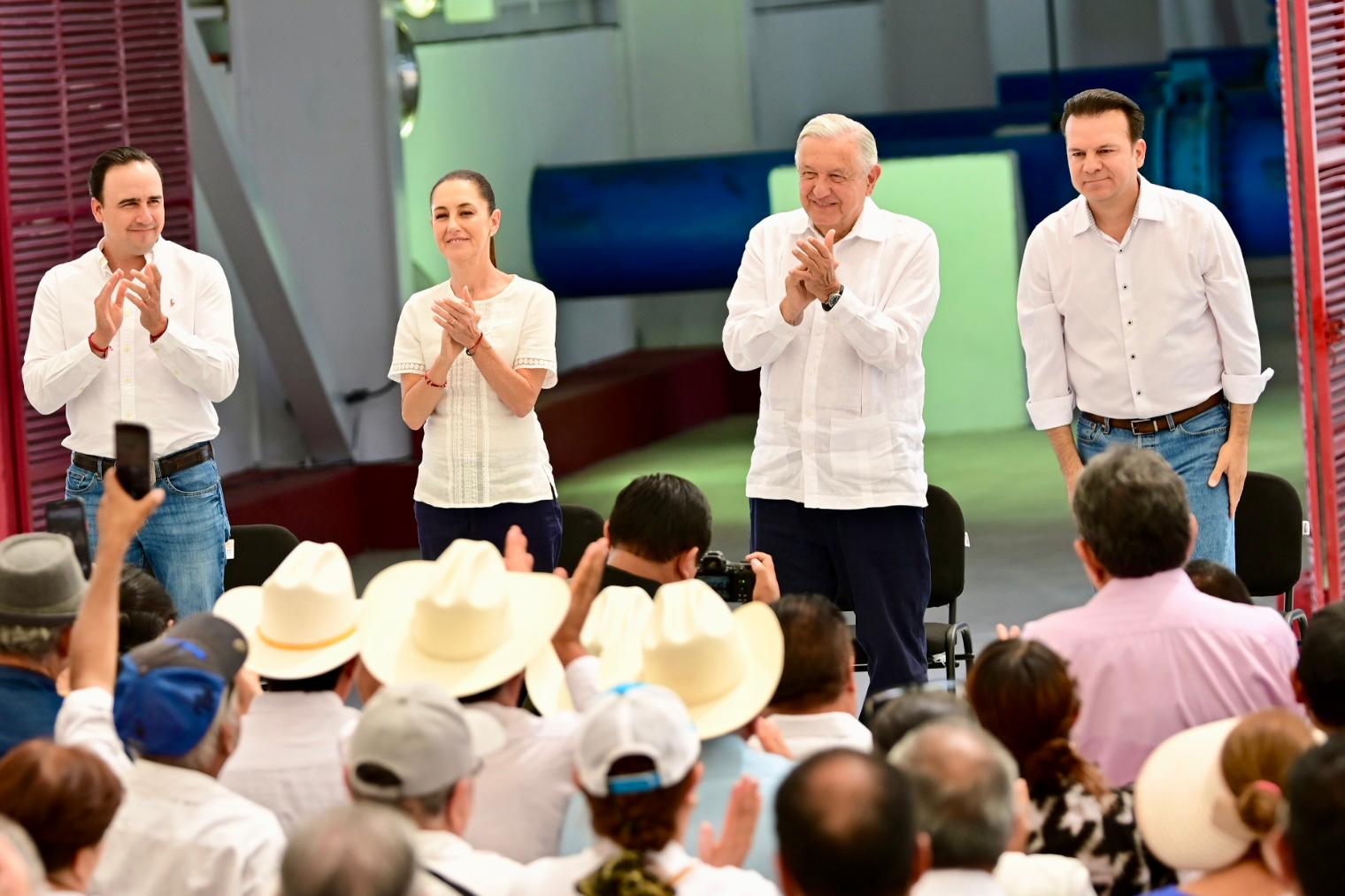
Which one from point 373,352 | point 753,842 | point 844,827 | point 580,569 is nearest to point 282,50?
point 373,352

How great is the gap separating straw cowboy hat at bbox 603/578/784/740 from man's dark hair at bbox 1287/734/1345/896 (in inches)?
36.3

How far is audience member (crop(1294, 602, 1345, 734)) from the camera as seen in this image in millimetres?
2596

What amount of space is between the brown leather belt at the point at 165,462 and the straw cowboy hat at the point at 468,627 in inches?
62.0

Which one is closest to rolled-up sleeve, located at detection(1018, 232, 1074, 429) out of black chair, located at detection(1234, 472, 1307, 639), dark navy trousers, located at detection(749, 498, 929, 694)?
dark navy trousers, located at detection(749, 498, 929, 694)

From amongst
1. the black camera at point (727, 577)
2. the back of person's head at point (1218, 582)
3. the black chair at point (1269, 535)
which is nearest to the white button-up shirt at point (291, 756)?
the black camera at point (727, 577)

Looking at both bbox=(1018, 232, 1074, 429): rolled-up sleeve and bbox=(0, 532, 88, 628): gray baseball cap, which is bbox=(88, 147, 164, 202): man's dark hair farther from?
bbox=(1018, 232, 1074, 429): rolled-up sleeve

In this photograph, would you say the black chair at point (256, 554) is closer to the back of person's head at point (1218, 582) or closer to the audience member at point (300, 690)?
the audience member at point (300, 690)

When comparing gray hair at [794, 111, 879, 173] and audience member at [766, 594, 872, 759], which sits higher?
gray hair at [794, 111, 879, 173]

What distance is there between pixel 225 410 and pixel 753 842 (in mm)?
5829

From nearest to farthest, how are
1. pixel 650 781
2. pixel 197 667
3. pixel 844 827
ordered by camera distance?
pixel 844 827, pixel 650 781, pixel 197 667

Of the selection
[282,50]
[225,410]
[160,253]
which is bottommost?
[225,410]

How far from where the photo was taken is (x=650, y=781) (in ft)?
7.27

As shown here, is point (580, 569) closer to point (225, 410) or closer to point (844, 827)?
point (844, 827)

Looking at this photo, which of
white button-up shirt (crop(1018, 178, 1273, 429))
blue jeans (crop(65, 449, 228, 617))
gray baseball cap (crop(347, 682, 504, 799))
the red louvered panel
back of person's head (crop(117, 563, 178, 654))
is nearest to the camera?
gray baseball cap (crop(347, 682, 504, 799))
